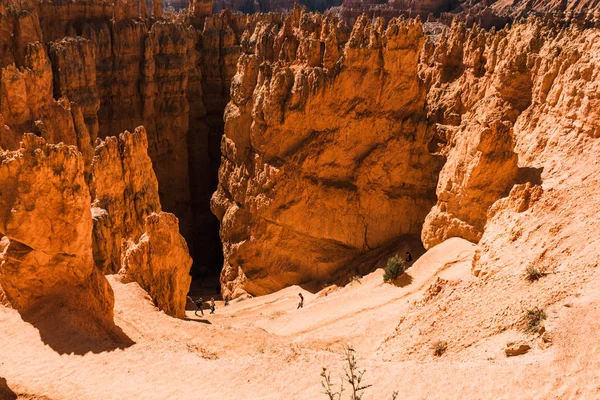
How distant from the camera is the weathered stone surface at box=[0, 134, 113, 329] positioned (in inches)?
441

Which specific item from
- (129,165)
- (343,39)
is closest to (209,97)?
(343,39)

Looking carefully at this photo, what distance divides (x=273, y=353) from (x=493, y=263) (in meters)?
5.41

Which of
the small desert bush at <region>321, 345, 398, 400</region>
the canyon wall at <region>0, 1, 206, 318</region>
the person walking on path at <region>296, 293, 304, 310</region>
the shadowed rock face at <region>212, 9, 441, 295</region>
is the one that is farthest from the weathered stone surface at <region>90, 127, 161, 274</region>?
the small desert bush at <region>321, 345, 398, 400</region>

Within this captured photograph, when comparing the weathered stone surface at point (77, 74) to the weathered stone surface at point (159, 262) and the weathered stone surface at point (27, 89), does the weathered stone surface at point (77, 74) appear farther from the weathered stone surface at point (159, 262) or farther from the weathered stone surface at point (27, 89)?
the weathered stone surface at point (159, 262)

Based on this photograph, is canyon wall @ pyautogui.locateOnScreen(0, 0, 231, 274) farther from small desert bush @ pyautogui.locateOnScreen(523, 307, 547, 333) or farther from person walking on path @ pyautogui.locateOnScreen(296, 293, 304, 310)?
small desert bush @ pyautogui.locateOnScreen(523, 307, 547, 333)

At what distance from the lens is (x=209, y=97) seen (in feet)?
120

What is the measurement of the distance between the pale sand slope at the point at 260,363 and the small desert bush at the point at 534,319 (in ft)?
0.57

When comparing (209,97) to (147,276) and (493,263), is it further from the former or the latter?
(493,263)

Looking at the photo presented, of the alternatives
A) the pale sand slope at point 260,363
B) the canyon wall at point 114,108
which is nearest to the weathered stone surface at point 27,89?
the canyon wall at point 114,108

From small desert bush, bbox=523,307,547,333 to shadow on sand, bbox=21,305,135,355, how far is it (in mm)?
7660

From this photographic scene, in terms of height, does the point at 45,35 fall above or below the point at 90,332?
above

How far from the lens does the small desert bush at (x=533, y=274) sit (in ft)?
35.2

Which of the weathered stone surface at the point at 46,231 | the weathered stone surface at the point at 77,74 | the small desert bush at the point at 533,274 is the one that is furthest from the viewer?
the weathered stone surface at the point at 77,74

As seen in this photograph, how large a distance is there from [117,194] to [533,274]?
13680 mm
